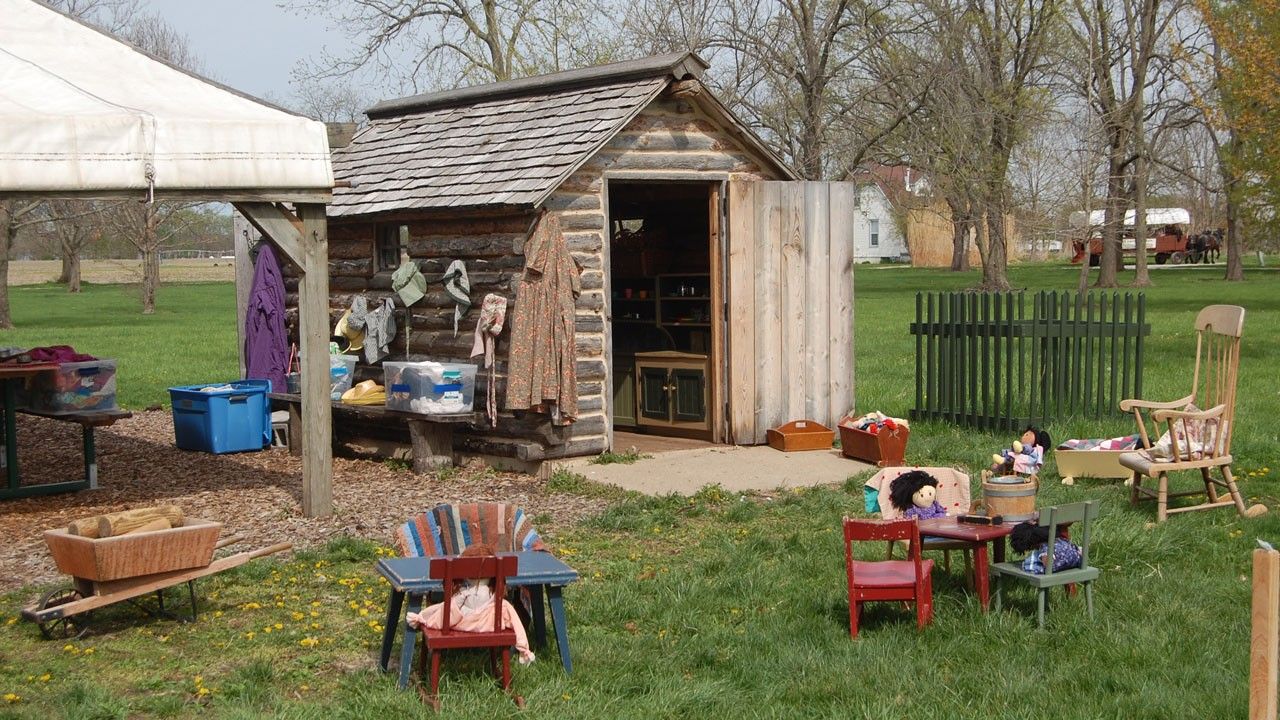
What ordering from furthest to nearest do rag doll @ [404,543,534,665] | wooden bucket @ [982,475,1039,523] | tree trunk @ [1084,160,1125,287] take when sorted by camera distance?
1. tree trunk @ [1084,160,1125,287]
2. wooden bucket @ [982,475,1039,523]
3. rag doll @ [404,543,534,665]

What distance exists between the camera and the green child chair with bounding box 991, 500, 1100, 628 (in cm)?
613

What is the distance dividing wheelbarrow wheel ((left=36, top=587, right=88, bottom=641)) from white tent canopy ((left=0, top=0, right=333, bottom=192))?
2.61 m

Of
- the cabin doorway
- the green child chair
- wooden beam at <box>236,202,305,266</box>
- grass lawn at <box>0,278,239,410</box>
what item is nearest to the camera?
the green child chair

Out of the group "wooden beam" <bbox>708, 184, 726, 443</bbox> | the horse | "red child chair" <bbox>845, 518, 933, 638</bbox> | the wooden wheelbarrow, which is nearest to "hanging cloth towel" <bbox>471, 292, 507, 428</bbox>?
"wooden beam" <bbox>708, 184, 726, 443</bbox>

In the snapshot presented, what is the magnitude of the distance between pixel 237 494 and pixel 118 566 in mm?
4386


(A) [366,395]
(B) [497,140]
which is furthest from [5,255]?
(B) [497,140]

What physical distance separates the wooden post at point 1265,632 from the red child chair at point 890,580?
258cm

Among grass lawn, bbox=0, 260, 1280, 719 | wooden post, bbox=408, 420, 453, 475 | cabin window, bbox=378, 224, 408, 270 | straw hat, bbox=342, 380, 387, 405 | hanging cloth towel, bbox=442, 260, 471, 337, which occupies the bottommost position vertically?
grass lawn, bbox=0, 260, 1280, 719

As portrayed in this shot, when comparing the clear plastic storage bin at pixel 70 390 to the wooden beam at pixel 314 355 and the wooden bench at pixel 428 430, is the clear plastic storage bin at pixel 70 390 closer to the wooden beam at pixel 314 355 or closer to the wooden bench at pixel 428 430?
the wooden bench at pixel 428 430

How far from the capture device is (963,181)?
2708cm

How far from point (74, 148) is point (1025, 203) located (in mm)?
23749

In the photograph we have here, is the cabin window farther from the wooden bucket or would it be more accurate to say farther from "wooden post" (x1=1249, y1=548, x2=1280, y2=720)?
"wooden post" (x1=1249, y1=548, x2=1280, y2=720)

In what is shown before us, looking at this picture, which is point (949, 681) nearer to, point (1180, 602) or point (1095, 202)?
point (1180, 602)

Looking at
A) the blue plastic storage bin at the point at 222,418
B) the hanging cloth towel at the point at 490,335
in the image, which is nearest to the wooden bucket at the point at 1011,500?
the hanging cloth towel at the point at 490,335
